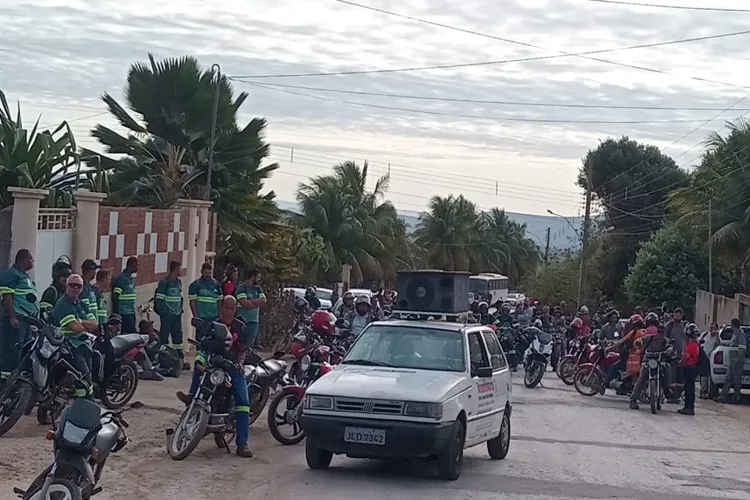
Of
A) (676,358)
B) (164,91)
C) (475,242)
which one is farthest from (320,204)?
(676,358)

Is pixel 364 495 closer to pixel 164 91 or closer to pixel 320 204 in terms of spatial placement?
pixel 164 91

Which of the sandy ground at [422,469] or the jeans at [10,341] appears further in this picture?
the jeans at [10,341]

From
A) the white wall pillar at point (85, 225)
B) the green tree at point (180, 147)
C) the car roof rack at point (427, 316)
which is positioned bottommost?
the car roof rack at point (427, 316)

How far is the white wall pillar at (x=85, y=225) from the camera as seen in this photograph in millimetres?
17391

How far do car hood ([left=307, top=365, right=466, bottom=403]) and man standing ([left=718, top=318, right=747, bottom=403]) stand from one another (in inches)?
560

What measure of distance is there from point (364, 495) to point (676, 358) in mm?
13636

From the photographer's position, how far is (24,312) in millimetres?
12727

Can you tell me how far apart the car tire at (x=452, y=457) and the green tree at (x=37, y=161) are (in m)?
8.93

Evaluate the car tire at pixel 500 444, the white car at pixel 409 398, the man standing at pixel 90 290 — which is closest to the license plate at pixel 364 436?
the white car at pixel 409 398

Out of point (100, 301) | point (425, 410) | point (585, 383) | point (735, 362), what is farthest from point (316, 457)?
point (735, 362)

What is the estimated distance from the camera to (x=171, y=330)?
18.9m

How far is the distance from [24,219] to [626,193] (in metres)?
55.9

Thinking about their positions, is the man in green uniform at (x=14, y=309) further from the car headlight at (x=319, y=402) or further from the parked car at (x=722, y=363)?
the parked car at (x=722, y=363)

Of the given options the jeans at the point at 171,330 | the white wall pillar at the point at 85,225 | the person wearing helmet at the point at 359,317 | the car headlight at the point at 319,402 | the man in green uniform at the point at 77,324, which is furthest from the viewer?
the jeans at the point at 171,330
